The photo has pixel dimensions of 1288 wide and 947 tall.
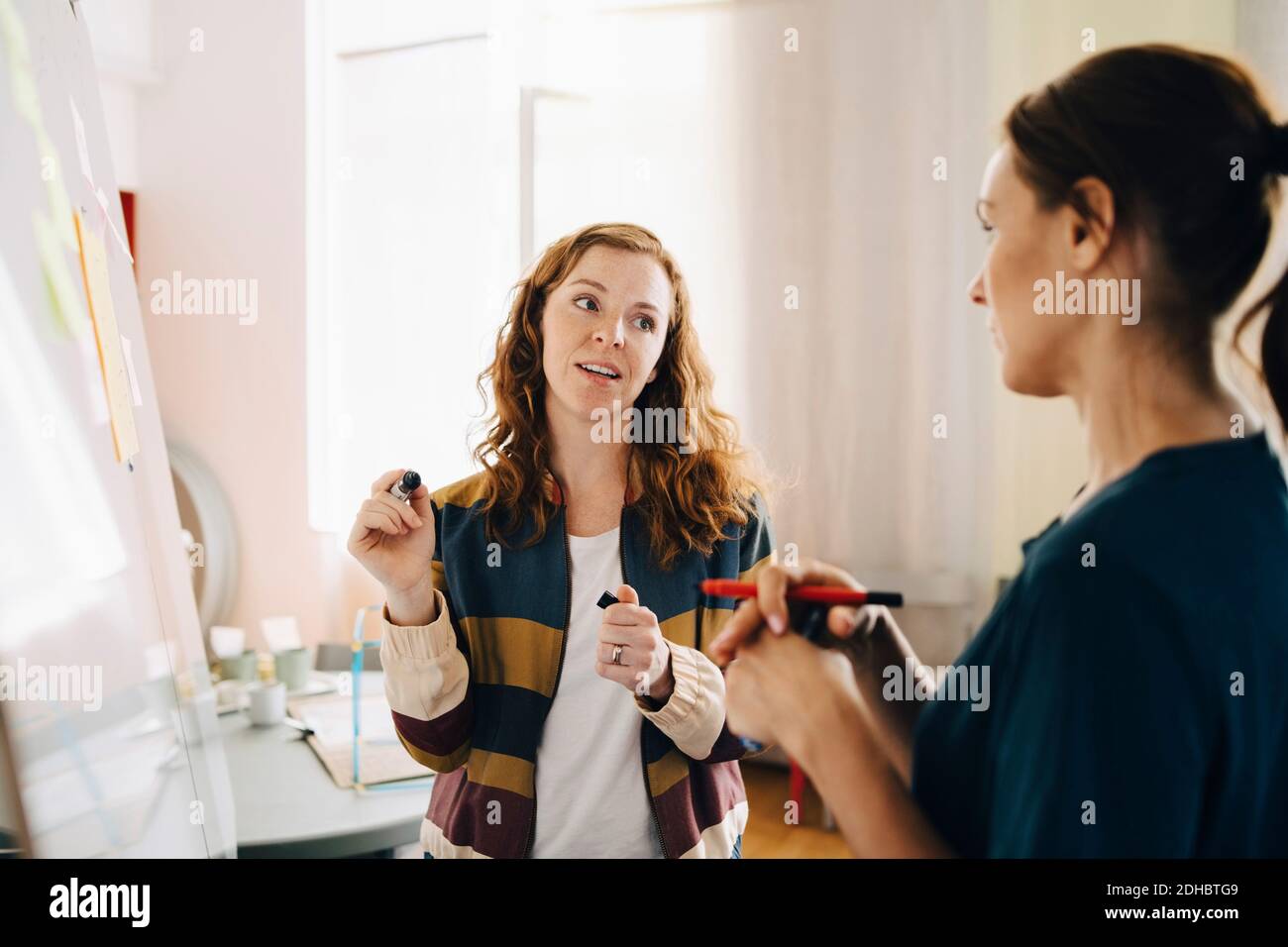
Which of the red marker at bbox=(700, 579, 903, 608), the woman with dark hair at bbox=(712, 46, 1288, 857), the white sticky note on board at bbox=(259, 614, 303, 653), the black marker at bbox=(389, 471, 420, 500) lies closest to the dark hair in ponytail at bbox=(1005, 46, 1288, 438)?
the woman with dark hair at bbox=(712, 46, 1288, 857)

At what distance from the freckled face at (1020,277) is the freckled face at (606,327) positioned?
0.31 meters

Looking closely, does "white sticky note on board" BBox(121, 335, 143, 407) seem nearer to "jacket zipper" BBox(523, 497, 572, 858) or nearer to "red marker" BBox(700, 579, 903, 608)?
"jacket zipper" BBox(523, 497, 572, 858)

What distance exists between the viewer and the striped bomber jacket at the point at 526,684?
0.80 m

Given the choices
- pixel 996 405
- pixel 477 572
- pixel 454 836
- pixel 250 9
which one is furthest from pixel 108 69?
pixel 996 405

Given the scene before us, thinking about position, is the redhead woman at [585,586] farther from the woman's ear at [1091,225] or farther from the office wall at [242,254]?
the woman's ear at [1091,225]

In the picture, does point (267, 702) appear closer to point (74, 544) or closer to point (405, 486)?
point (74, 544)

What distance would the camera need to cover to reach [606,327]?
810 mm

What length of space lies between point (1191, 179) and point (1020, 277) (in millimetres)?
150

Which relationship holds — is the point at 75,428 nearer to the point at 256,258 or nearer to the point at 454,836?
the point at 256,258

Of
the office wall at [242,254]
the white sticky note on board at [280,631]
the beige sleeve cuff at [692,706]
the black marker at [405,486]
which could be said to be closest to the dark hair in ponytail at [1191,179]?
the beige sleeve cuff at [692,706]

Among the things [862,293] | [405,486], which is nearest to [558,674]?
[405,486]

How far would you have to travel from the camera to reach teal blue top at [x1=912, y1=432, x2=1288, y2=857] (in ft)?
2.23

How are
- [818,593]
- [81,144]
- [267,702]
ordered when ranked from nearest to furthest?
[818,593]
[81,144]
[267,702]
